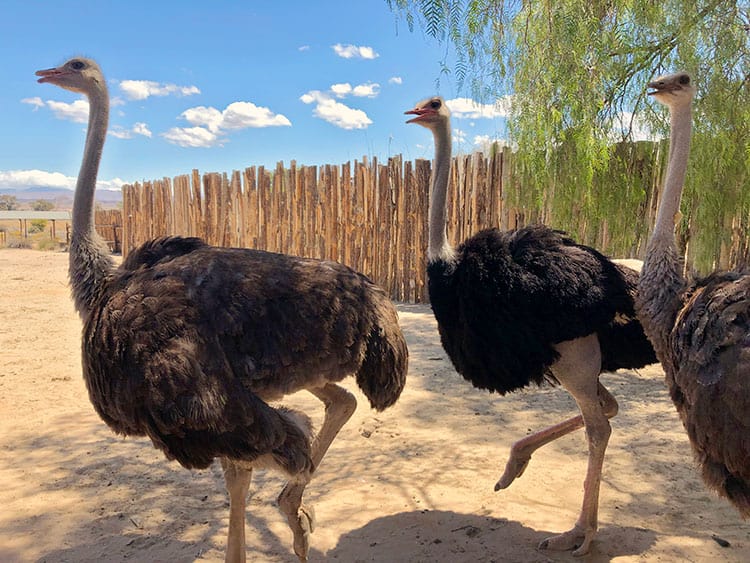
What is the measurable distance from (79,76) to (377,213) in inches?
248

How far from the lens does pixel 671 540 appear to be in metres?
2.70

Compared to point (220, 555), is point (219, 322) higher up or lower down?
higher up

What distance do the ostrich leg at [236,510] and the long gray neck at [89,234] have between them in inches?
34.1

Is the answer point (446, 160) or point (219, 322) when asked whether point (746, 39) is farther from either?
point (219, 322)

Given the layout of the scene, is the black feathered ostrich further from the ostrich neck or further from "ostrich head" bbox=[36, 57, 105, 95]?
"ostrich head" bbox=[36, 57, 105, 95]

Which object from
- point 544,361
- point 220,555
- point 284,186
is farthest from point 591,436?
point 284,186

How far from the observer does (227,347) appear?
227 cm

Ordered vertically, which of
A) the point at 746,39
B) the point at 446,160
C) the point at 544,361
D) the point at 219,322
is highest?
the point at 746,39

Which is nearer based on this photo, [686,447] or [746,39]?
[686,447]

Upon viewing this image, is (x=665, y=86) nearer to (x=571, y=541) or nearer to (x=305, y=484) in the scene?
(x=571, y=541)

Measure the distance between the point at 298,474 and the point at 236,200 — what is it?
10.0 meters

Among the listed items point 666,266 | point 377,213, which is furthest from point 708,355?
point 377,213

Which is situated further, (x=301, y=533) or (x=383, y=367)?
(x=383, y=367)

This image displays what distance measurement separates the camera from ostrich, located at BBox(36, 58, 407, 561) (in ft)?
6.99
